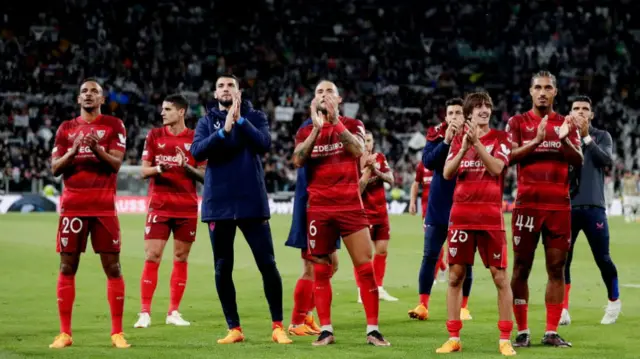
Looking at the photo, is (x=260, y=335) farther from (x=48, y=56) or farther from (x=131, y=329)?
(x=48, y=56)

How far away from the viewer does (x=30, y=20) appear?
4838 centimetres

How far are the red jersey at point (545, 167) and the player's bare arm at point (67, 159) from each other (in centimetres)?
399

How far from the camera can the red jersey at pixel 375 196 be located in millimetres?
13656

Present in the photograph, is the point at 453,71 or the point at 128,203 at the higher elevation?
the point at 453,71

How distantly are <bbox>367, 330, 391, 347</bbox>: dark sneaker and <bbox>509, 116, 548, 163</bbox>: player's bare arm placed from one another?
202cm

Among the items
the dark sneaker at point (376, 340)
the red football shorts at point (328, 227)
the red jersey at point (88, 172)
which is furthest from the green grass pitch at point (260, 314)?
the red jersey at point (88, 172)

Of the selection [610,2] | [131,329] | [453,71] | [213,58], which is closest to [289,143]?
[213,58]

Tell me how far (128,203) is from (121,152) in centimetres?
3227

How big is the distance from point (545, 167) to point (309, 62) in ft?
140

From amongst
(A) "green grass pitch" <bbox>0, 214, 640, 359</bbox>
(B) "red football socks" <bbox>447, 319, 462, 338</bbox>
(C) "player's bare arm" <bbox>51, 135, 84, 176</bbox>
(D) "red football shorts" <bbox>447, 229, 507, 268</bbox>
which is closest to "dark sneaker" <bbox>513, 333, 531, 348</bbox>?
(A) "green grass pitch" <bbox>0, 214, 640, 359</bbox>

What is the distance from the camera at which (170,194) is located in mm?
11867

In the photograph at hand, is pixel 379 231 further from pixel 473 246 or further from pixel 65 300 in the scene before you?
pixel 65 300

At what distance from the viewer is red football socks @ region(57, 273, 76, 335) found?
9602 mm

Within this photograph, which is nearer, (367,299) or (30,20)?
(367,299)
